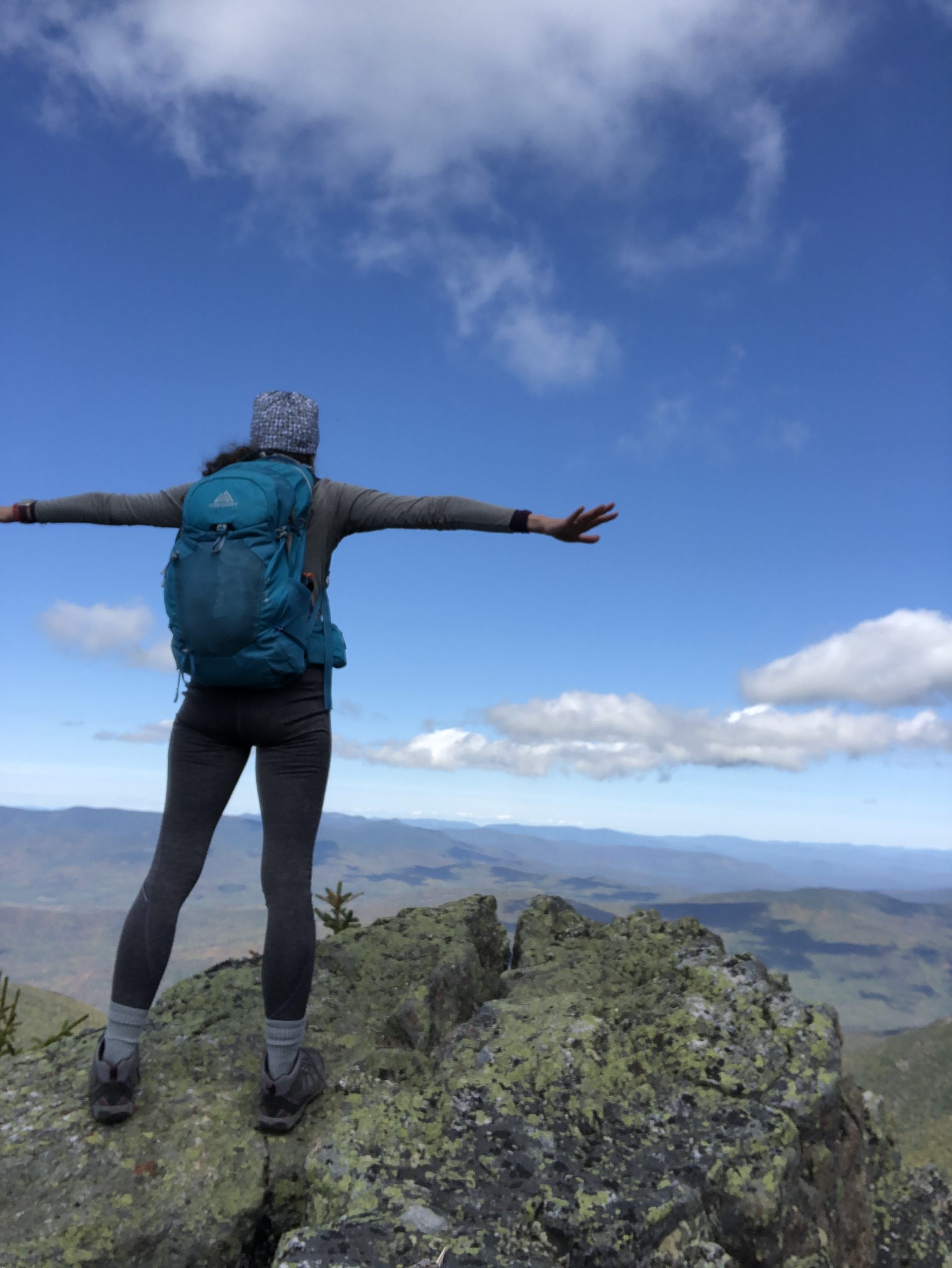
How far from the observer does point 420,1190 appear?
4.56m

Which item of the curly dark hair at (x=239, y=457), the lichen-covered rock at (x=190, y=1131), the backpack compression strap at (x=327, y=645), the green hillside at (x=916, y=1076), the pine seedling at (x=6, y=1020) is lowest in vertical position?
the green hillside at (x=916, y=1076)

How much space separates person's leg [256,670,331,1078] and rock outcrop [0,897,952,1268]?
2.75 ft

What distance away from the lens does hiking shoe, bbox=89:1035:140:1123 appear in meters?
5.46

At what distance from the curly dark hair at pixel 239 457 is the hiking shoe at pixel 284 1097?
15.2 feet

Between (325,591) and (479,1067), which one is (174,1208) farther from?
(325,591)

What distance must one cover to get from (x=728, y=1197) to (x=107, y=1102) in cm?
434

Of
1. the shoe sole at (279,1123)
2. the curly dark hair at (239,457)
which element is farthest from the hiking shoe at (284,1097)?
the curly dark hair at (239,457)

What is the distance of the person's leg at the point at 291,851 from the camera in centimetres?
552

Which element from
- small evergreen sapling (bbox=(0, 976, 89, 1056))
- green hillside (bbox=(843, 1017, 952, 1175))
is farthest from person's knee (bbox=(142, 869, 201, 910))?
green hillside (bbox=(843, 1017, 952, 1175))

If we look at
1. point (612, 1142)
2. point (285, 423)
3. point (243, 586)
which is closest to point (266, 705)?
point (243, 586)

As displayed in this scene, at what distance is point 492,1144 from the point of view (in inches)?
198

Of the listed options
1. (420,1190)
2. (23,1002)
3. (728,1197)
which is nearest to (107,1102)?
(420,1190)

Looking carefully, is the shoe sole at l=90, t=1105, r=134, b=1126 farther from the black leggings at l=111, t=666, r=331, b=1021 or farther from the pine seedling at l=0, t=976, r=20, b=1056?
the pine seedling at l=0, t=976, r=20, b=1056

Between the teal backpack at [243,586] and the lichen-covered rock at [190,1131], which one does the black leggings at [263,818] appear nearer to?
the teal backpack at [243,586]
